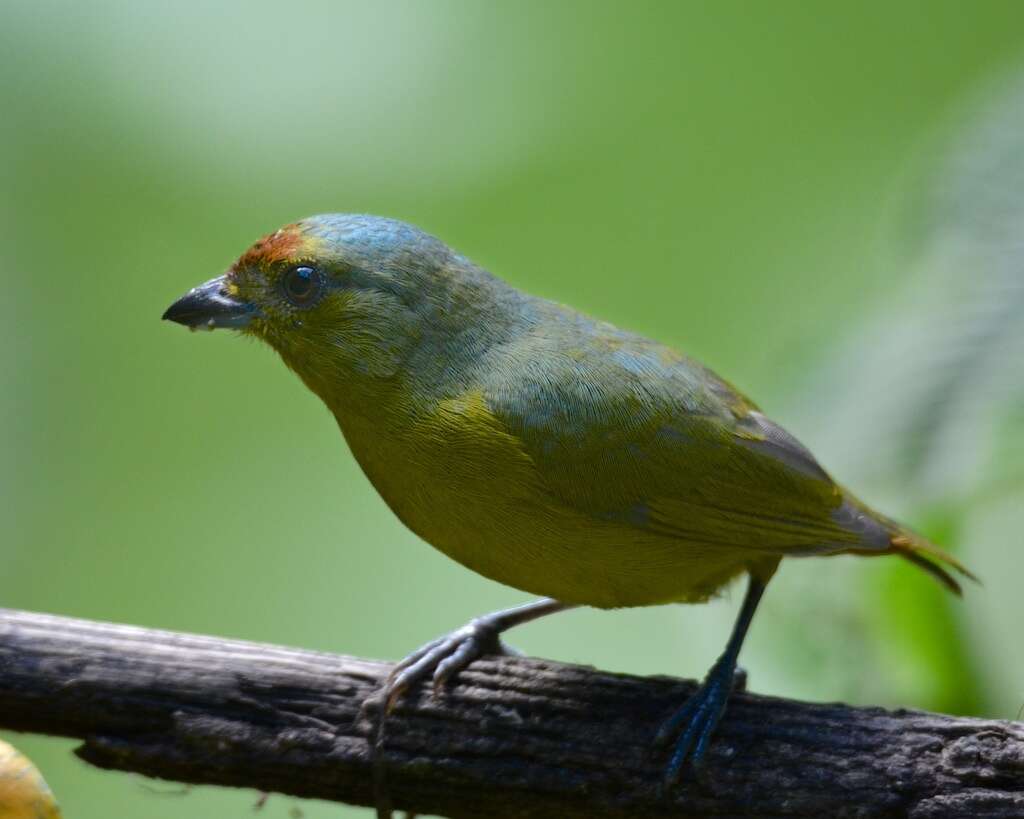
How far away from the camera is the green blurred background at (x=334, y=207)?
591cm

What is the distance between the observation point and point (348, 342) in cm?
284

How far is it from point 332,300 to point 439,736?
1.01 metres

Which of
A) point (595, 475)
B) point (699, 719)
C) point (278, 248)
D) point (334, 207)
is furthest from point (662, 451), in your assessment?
point (334, 207)

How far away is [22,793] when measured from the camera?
7.77 feet

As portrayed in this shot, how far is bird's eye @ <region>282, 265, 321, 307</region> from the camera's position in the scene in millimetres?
2854

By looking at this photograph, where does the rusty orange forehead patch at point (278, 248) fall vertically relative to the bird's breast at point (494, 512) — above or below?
above

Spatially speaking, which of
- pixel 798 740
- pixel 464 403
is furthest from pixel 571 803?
pixel 464 403

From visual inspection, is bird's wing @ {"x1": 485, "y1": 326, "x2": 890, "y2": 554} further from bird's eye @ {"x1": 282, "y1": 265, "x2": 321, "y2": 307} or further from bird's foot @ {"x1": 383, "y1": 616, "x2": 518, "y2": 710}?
bird's foot @ {"x1": 383, "y1": 616, "x2": 518, "y2": 710}

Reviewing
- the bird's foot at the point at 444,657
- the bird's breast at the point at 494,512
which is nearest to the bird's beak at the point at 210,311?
the bird's breast at the point at 494,512

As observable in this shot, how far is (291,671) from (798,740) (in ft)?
3.69

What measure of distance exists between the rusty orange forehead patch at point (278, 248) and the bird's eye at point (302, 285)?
4 cm

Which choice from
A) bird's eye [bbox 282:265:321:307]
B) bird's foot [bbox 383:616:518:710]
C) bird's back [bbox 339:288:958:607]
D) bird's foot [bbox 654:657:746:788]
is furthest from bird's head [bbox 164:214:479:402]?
bird's foot [bbox 654:657:746:788]

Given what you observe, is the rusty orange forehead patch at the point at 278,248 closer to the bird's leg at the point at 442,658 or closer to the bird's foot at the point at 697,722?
the bird's leg at the point at 442,658

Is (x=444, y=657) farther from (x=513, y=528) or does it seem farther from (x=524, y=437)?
(x=524, y=437)
